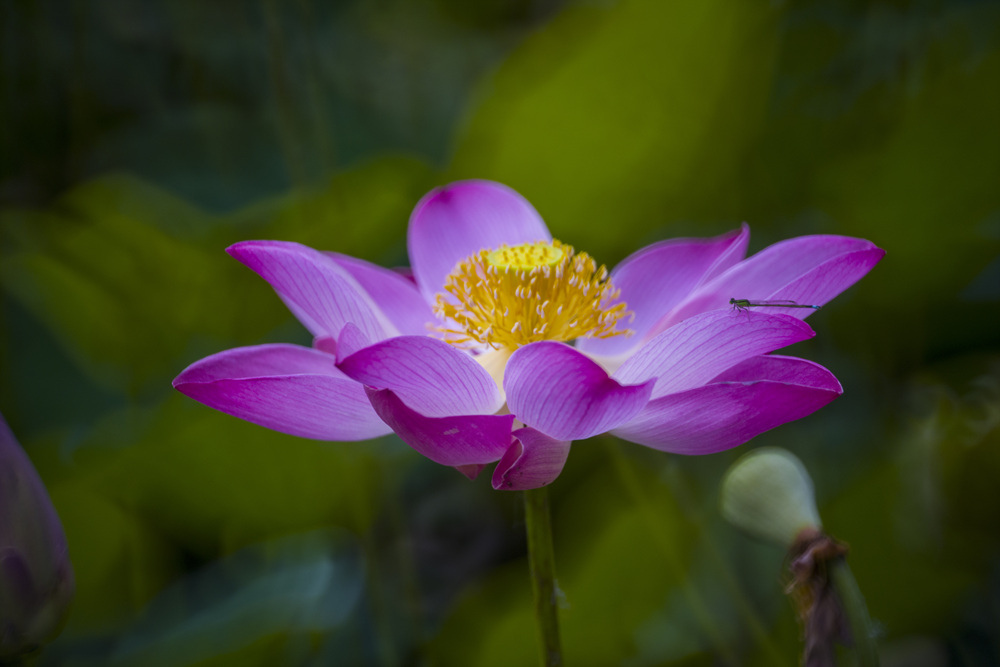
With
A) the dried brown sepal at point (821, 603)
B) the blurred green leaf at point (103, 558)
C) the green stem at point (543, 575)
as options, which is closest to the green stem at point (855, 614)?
the dried brown sepal at point (821, 603)

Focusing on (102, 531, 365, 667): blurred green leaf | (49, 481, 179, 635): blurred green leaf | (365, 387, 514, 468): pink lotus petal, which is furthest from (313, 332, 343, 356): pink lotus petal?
(49, 481, 179, 635): blurred green leaf

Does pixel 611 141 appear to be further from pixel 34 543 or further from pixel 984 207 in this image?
pixel 34 543

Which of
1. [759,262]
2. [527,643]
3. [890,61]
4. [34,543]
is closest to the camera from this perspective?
[34,543]

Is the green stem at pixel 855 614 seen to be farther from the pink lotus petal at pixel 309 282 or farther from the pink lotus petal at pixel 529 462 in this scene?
the pink lotus petal at pixel 309 282

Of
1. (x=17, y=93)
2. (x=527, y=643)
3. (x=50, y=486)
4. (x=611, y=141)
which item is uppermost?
A: (x=17, y=93)

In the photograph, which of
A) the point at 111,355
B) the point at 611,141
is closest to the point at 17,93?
the point at 111,355

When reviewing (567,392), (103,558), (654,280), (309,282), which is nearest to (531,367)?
(567,392)
